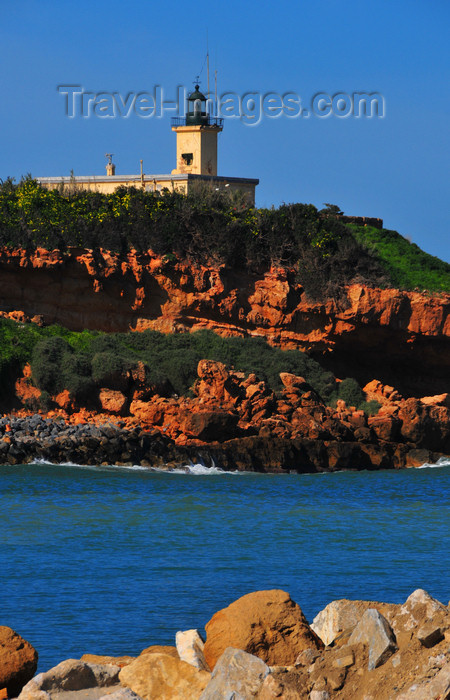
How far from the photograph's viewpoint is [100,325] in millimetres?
45719

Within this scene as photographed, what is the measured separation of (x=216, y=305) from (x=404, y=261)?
13.2 meters

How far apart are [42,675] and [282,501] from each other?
771 inches

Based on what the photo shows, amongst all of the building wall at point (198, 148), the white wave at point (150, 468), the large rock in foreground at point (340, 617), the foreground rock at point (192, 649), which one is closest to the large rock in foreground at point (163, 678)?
the foreground rock at point (192, 649)

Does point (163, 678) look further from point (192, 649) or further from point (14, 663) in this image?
point (14, 663)

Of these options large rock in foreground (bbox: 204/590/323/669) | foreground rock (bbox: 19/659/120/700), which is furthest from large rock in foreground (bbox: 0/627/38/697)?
large rock in foreground (bbox: 204/590/323/669)

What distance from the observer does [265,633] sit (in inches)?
451

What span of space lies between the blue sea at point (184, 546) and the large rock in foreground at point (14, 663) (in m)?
2.66

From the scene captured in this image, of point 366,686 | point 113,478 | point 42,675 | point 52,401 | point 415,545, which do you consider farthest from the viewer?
point 52,401

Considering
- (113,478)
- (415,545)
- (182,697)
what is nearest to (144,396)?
(113,478)

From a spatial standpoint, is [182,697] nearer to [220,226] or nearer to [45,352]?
[45,352]

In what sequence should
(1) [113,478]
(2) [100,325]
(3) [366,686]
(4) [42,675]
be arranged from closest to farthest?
(3) [366,686] → (4) [42,675] → (1) [113,478] → (2) [100,325]

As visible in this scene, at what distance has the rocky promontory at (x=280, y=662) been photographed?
9.59 m

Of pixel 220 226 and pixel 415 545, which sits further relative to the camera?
pixel 220 226

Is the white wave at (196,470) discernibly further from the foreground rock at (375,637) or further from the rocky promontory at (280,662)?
the foreground rock at (375,637)
